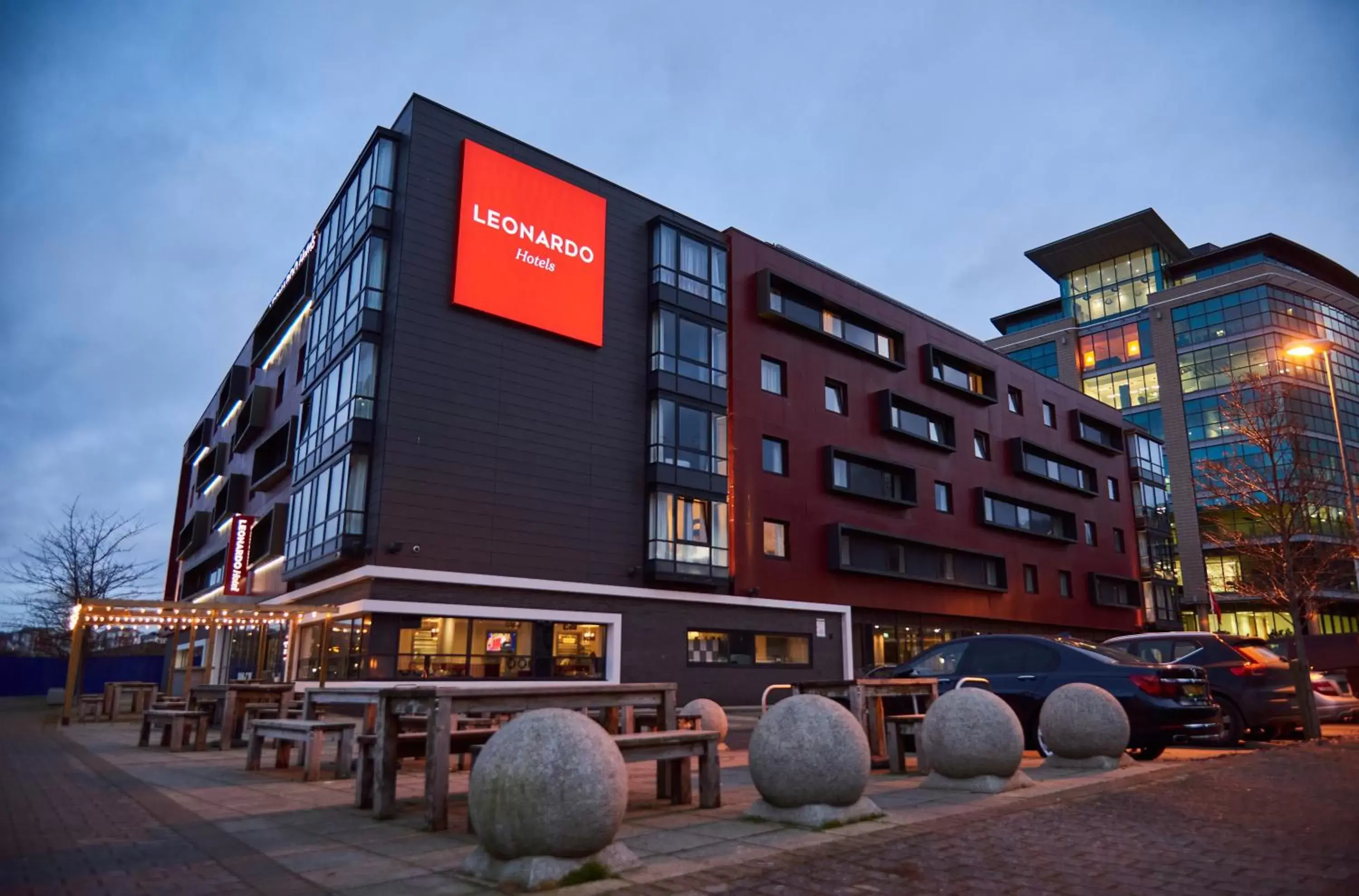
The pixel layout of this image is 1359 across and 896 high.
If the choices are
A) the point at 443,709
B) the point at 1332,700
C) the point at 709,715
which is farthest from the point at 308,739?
the point at 1332,700

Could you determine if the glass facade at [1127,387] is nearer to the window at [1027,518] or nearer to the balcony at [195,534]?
the window at [1027,518]

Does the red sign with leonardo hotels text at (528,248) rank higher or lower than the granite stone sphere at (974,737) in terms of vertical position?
higher

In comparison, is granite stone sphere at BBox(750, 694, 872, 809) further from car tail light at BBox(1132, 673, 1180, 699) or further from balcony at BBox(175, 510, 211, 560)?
balcony at BBox(175, 510, 211, 560)

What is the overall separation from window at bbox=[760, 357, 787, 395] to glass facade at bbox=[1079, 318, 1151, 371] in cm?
4223

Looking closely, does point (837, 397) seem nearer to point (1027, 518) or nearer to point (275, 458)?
point (1027, 518)

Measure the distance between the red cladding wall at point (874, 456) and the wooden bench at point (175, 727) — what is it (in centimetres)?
1758

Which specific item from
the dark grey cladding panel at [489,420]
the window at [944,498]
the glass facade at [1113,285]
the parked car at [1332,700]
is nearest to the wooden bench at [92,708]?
the dark grey cladding panel at [489,420]

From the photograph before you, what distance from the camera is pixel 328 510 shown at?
24.2 meters

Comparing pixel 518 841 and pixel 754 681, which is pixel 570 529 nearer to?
pixel 754 681

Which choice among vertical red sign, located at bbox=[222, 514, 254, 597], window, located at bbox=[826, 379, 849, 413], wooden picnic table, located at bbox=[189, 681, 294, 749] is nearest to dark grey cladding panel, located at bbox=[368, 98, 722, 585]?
wooden picnic table, located at bbox=[189, 681, 294, 749]

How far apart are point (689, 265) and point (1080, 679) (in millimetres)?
21448

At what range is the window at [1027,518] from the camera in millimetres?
40375

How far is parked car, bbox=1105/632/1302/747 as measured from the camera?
12945 millimetres

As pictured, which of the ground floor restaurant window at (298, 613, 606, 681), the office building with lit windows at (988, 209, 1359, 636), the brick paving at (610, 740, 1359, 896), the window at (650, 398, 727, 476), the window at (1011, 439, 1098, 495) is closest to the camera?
the brick paving at (610, 740, 1359, 896)
